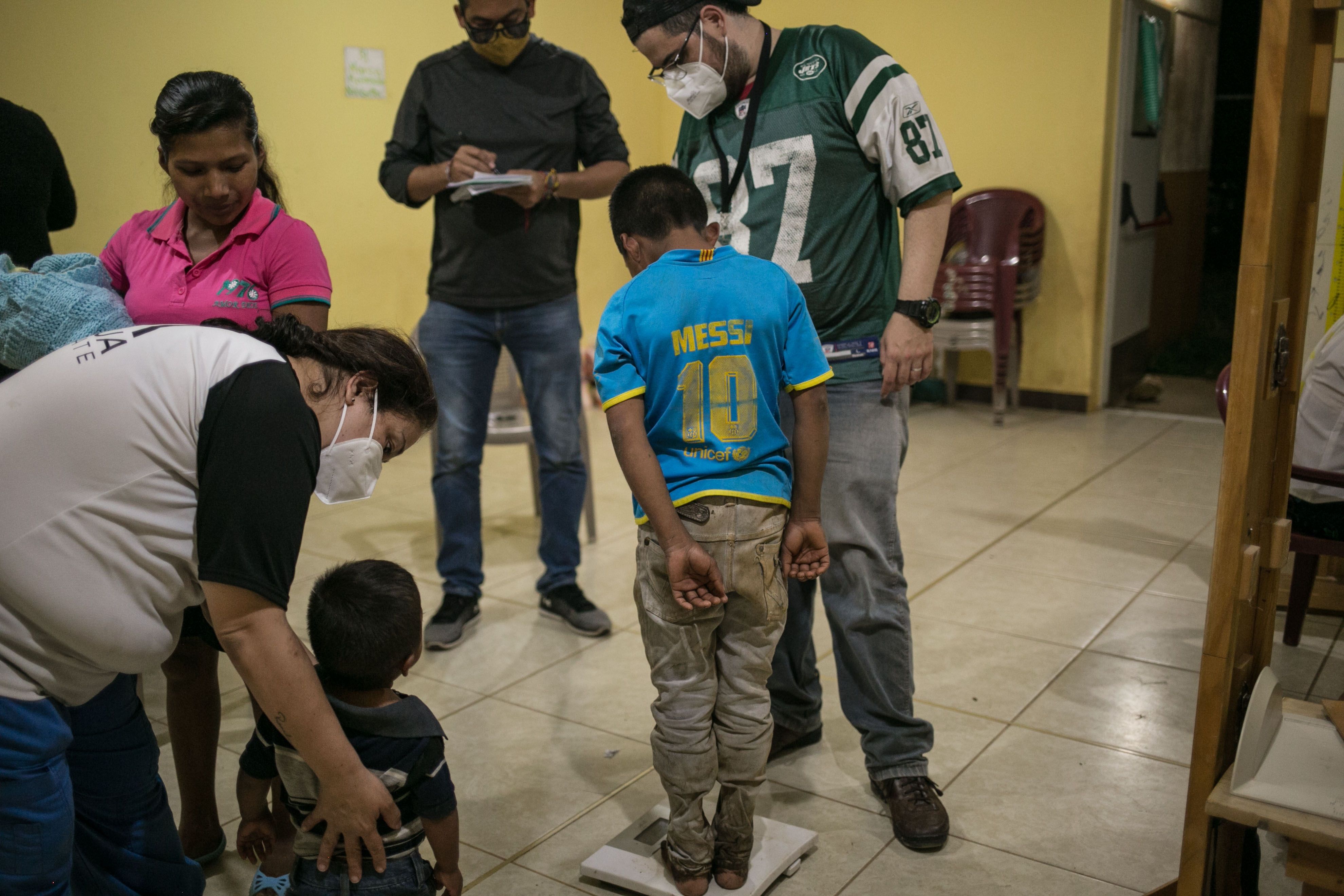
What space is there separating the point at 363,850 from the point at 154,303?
1.00 metres

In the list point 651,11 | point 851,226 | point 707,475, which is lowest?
point 707,475

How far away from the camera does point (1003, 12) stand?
5.52 meters

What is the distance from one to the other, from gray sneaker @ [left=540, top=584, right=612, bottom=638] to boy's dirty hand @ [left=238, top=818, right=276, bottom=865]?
1.46 meters

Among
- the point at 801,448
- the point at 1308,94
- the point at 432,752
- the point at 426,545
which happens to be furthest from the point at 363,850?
the point at 426,545

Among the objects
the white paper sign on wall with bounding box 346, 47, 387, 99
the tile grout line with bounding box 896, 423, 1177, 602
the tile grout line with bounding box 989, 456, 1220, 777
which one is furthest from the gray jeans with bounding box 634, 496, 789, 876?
the white paper sign on wall with bounding box 346, 47, 387, 99

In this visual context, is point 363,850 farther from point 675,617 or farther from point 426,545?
point 426,545

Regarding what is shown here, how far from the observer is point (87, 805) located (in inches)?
60.3

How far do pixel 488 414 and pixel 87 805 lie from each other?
5.69ft

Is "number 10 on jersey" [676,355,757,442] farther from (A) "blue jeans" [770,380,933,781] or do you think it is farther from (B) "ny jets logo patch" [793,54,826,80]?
(B) "ny jets logo patch" [793,54,826,80]

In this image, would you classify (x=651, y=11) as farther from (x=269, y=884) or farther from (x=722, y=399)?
(x=269, y=884)

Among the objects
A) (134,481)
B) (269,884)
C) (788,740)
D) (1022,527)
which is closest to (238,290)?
(134,481)

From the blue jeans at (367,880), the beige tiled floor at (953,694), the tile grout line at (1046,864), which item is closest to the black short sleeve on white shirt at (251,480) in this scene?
the blue jeans at (367,880)

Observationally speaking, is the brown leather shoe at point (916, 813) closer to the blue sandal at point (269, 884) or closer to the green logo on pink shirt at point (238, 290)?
the blue sandal at point (269, 884)

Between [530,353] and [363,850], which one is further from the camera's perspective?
[530,353]
